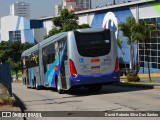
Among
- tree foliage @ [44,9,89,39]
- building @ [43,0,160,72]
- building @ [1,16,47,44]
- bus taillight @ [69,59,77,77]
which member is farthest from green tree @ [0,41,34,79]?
bus taillight @ [69,59,77,77]

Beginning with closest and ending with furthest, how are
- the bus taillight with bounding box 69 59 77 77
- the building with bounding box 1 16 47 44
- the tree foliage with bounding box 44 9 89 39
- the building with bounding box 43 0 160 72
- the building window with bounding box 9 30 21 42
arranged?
1. the bus taillight with bounding box 69 59 77 77
2. the tree foliage with bounding box 44 9 89 39
3. the building with bounding box 43 0 160 72
4. the building with bounding box 1 16 47 44
5. the building window with bounding box 9 30 21 42

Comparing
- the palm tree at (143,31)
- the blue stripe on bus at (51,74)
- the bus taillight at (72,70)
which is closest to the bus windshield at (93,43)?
the bus taillight at (72,70)

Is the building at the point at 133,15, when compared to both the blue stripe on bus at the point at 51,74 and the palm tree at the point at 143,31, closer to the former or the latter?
the palm tree at the point at 143,31

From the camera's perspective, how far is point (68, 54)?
2150cm

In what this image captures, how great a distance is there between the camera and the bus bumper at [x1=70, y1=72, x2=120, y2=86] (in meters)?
21.3

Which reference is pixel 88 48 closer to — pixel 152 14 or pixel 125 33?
pixel 125 33

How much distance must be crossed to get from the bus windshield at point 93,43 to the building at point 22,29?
82.6m

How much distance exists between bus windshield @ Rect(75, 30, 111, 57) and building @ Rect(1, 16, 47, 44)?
82593 mm

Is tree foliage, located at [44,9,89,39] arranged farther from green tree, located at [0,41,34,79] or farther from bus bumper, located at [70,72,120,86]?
green tree, located at [0,41,34,79]

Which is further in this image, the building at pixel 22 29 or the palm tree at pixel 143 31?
the building at pixel 22 29

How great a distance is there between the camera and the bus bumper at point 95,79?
A: 21.3 meters

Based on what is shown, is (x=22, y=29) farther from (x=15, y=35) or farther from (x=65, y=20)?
(x=65, y=20)

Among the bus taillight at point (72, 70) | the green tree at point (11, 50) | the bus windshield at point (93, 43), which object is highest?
the bus windshield at point (93, 43)

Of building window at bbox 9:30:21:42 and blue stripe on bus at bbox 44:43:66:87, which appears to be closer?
blue stripe on bus at bbox 44:43:66:87
